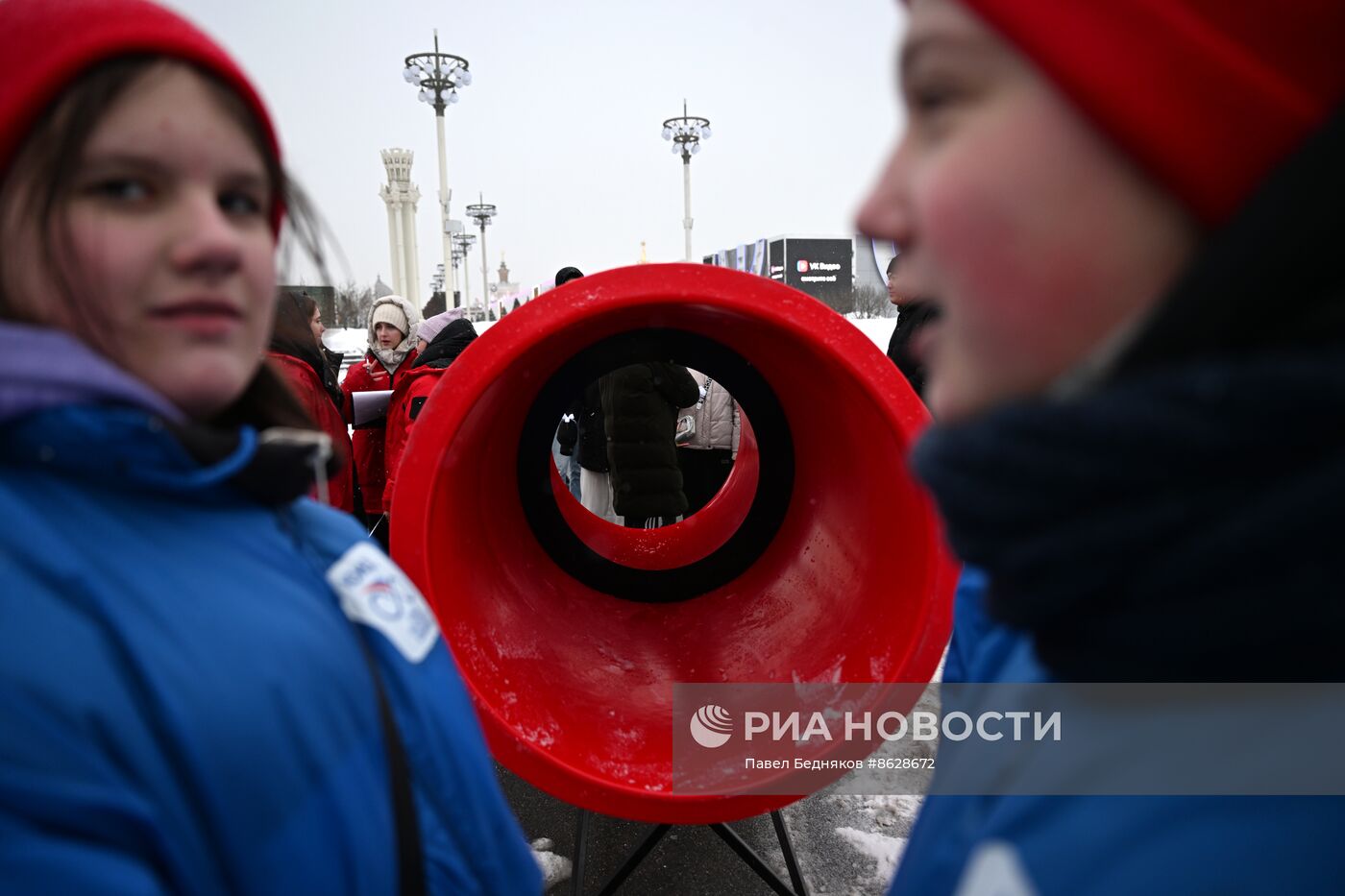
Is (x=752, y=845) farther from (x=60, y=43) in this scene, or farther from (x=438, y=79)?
(x=438, y=79)

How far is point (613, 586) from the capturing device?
7.34ft

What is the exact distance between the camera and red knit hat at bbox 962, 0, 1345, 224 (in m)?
0.41

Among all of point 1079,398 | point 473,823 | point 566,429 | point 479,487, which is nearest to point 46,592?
point 473,823

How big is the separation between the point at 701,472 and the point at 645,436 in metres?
1.09

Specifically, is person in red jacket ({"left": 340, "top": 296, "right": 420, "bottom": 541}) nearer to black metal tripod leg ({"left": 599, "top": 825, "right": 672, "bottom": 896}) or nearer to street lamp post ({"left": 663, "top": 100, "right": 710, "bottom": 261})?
black metal tripod leg ({"left": 599, "top": 825, "right": 672, "bottom": 896})

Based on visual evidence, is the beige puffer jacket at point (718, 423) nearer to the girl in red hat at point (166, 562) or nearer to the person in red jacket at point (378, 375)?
the person in red jacket at point (378, 375)

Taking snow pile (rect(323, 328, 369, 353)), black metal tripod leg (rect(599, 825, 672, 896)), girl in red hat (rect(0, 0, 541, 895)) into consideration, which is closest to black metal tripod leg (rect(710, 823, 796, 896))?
black metal tripod leg (rect(599, 825, 672, 896))

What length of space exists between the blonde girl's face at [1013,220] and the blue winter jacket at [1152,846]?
281 mm

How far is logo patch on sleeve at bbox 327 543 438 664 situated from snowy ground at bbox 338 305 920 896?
52.5 inches

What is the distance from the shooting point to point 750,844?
1.97 metres

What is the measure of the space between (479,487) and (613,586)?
55cm

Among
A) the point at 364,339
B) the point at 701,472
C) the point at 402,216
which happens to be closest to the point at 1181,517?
the point at 701,472

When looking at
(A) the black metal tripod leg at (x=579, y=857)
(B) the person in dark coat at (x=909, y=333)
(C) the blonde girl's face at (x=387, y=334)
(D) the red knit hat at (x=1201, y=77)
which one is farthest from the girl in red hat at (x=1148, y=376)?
(C) the blonde girl's face at (x=387, y=334)

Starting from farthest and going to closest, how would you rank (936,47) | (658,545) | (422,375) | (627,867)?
1. (422,375)
2. (658,545)
3. (627,867)
4. (936,47)
